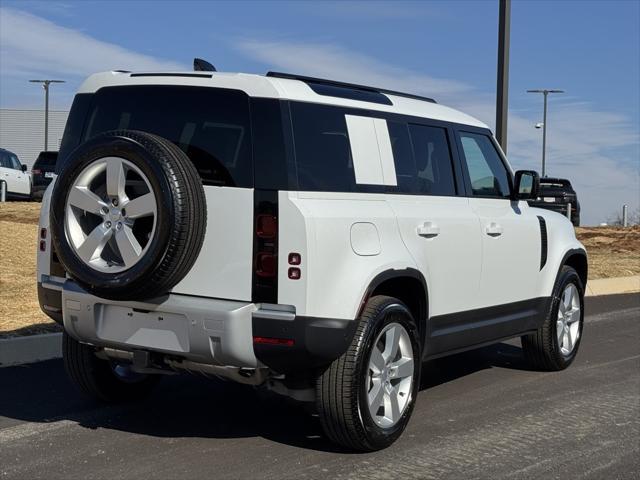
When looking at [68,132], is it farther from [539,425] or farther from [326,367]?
[539,425]

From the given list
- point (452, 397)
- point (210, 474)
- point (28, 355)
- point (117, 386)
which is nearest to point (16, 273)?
point (28, 355)

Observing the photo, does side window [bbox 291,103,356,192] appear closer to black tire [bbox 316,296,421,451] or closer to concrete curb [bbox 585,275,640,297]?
black tire [bbox 316,296,421,451]

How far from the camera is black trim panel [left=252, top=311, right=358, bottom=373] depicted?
4.67m

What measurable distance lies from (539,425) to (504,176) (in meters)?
2.03

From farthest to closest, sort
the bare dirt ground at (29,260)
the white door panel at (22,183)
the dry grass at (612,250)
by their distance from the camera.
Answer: the white door panel at (22,183) → the dry grass at (612,250) → the bare dirt ground at (29,260)

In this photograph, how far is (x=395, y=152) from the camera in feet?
18.4

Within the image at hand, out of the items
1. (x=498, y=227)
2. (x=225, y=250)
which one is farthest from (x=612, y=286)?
(x=225, y=250)

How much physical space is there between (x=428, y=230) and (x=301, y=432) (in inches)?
58.1

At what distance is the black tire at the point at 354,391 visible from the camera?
4918mm

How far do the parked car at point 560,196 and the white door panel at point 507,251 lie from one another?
20733mm

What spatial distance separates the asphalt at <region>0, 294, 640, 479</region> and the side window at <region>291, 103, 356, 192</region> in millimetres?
1539

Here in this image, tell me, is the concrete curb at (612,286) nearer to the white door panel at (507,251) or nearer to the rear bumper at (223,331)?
the white door panel at (507,251)

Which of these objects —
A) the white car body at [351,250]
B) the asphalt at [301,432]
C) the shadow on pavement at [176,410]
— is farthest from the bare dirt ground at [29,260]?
the white car body at [351,250]

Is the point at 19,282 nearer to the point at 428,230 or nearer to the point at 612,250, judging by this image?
the point at 428,230
